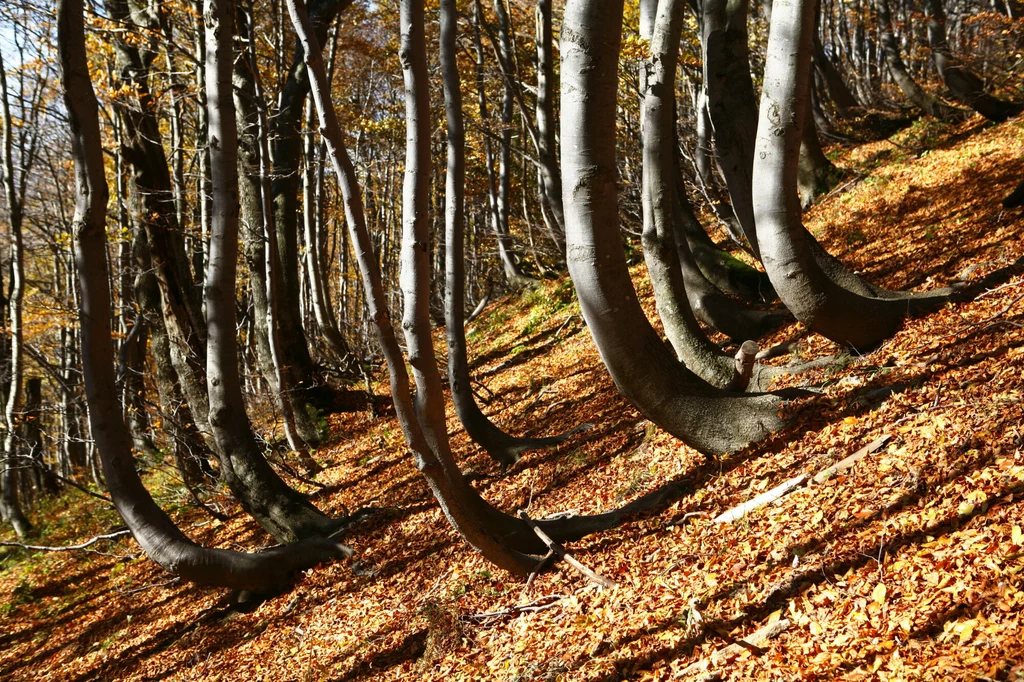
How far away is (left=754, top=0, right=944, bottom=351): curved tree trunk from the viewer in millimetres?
4809

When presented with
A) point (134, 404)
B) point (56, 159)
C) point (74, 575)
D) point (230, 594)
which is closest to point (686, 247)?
point (230, 594)

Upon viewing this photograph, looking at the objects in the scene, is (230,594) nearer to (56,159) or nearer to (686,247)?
(686,247)

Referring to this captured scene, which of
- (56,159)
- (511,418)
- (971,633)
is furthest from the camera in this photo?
(56,159)

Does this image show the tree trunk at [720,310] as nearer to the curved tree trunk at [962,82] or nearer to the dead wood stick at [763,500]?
the dead wood stick at [763,500]

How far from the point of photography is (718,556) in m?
4.36

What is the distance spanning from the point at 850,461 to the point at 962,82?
1152cm

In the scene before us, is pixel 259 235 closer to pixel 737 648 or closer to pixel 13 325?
pixel 13 325

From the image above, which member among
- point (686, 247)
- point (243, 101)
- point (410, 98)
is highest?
point (243, 101)

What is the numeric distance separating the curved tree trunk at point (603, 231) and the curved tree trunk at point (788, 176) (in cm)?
94

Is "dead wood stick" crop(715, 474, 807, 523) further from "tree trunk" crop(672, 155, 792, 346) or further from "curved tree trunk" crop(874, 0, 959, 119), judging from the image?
"curved tree trunk" crop(874, 0, 959, 119)

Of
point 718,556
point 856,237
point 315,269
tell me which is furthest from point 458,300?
point 315,269

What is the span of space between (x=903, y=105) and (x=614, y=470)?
13.8 meters

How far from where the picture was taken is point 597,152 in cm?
448

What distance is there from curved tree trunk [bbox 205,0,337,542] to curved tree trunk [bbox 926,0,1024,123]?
11665mm
